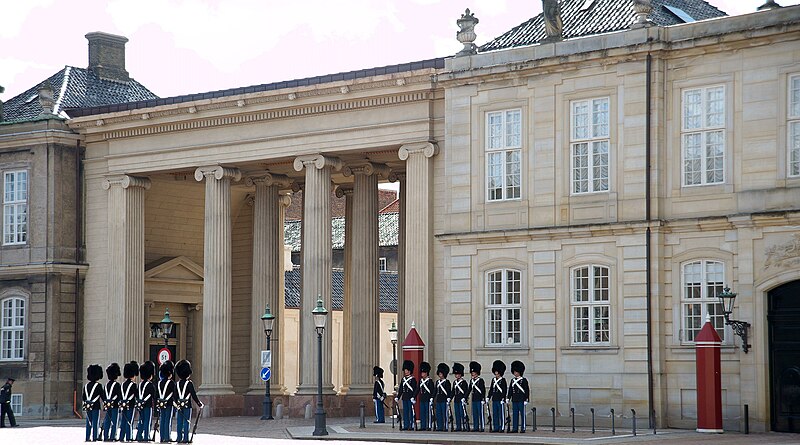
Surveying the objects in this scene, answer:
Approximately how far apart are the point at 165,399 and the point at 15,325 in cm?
1967

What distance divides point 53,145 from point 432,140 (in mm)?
15196

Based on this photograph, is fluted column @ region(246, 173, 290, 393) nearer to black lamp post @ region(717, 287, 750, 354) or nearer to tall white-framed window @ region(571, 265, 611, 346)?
tall white-framed window @ region(571, 265, 611, 346)

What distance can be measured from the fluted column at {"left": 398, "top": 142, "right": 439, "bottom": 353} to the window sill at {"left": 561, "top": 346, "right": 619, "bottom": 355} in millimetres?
5063

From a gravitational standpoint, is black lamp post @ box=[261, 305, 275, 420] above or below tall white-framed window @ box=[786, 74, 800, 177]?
below

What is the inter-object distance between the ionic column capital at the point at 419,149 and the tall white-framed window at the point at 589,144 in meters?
5.06

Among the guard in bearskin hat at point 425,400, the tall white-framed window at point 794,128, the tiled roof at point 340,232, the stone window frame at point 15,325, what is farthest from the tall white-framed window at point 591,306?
the tiled roof at point 340,232

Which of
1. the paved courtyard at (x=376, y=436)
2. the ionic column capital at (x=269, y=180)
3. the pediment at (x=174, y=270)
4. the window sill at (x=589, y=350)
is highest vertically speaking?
the ionic column capital at (x=269, y=180)

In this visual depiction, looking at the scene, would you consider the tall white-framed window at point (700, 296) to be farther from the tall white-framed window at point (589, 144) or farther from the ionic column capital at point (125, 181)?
the ionic column capital at point (125, 181)

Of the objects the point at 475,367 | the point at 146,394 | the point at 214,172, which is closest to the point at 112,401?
the point at 146,394

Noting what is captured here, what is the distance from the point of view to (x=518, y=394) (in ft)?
119

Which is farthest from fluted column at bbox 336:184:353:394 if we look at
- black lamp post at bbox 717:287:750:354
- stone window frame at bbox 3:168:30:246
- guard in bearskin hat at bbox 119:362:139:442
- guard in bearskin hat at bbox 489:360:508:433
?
black lamp post at bbox 717:287:750:354

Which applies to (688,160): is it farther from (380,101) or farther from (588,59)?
(380,101)

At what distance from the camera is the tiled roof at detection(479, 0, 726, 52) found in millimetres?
40906

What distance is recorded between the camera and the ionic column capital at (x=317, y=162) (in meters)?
46.3
